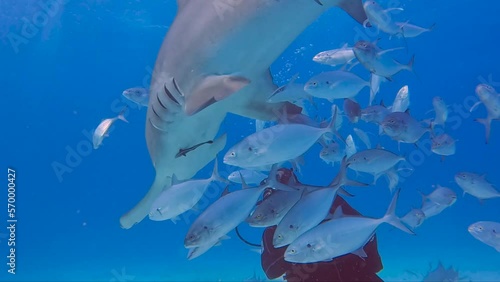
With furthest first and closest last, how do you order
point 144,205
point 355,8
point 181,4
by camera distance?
point 144,205 → point 181,4 → point 355,8

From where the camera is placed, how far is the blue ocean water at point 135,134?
77.6ft

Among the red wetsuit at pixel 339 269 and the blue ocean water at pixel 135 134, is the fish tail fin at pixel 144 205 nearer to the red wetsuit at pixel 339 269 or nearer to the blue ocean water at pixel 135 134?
the red wetsuit at pixel 339 269

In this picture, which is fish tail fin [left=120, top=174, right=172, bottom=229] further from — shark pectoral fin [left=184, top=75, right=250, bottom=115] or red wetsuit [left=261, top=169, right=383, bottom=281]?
red wetsuit [left=261, top=169, right=383, bottom=281]

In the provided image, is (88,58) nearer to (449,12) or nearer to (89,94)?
(89,94)

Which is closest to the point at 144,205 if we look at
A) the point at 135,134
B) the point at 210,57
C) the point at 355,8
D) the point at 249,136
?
the point at 249,136

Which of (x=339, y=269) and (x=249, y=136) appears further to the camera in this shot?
(x=249, y=136)

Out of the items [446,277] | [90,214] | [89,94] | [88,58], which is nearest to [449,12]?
Answer: [446,277]

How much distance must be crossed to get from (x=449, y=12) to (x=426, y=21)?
1.26 meters

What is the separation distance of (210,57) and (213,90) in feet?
0.82

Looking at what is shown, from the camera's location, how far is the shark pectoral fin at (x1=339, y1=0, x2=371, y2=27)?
3.47 meters

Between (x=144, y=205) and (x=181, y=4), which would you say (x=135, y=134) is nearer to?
(x=144, y=205)

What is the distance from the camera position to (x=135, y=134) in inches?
2041

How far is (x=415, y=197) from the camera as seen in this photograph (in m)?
37.1

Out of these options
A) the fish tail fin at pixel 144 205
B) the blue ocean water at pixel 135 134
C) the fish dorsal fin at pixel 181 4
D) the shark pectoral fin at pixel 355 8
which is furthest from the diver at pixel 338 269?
the blue ocean water at pixel 135 134
